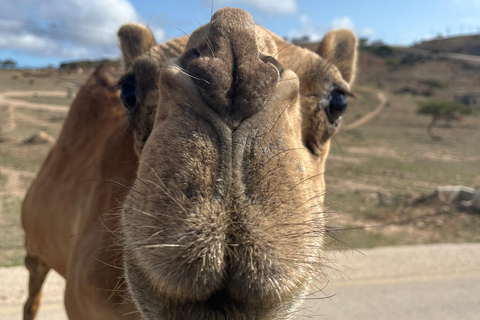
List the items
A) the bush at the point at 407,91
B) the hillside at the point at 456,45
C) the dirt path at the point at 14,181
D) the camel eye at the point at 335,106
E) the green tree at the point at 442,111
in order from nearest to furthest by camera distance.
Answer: the camel eye at the point at 335,106 < the dirt path at the point at 14,181 < the green tree at the point at 442,111 < the bush at the point at 407,91 < the hillside at the point at 456,45

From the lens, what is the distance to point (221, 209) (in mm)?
1204

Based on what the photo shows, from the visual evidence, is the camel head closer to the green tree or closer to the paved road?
the paved road

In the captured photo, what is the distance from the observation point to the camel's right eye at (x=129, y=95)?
2.41m

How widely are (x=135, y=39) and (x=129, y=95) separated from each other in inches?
33.1

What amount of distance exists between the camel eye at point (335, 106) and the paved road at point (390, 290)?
2.76 metres

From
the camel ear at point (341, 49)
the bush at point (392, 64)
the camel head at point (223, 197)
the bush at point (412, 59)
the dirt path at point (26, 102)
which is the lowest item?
the dirt path at point (26, 102)

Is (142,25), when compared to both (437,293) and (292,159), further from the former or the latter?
(437,293)

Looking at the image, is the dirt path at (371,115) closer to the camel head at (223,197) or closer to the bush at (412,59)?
the bush at (412,59)

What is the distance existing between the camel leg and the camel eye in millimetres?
4032

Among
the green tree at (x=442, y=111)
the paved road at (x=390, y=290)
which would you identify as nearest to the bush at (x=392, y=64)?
the green tree at (x=442, y=111)

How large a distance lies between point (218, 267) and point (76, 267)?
2.05 metres

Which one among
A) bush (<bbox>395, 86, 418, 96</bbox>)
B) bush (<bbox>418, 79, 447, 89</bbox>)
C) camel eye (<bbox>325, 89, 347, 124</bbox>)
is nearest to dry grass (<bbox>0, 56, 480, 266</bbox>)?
camel eye (<bbox>325, 89, 347, 124</bbox>)

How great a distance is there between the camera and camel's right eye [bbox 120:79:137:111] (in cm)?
241

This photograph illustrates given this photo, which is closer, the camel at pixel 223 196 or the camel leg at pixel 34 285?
the camel at pixel 223 196
